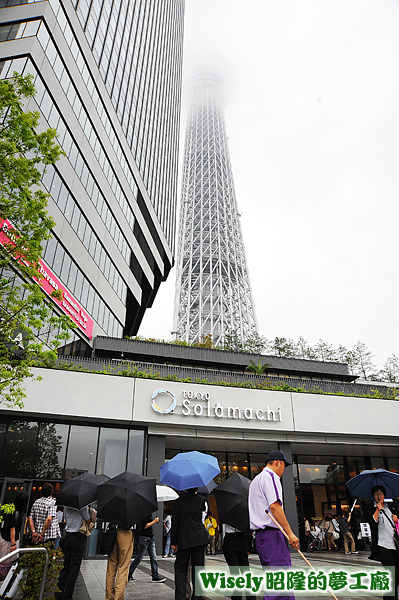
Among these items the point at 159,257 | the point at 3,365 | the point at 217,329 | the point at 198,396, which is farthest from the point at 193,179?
the point at 3,365

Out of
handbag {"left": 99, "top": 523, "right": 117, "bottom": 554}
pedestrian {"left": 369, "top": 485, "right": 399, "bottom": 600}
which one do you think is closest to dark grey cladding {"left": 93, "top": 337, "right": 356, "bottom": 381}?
handbag {"left": 99, "top": 523, "right": 117, "bottom": 554}

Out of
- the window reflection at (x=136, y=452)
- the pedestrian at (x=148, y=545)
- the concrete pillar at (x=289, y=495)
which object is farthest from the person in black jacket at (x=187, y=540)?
the concrete pillar at (x=289, y=495)

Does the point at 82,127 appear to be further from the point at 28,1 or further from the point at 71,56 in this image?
the point at 28,1

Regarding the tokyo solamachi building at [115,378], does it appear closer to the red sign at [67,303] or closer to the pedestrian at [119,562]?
the red sign at [67,303]

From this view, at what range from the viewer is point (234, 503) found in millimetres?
5977

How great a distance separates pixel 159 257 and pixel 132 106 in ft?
45.6

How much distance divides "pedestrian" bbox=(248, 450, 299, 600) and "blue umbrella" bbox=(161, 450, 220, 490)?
5.86 ft

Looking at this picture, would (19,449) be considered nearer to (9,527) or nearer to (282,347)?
(9,527)

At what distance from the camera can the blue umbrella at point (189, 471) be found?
610cm

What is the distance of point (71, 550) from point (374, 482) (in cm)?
532

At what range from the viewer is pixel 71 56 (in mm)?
22734

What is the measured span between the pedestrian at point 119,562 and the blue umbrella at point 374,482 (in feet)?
12.8

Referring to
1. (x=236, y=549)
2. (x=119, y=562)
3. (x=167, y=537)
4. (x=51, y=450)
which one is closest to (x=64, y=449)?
(x=51, y=450)

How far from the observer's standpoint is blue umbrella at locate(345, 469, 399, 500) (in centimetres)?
705
